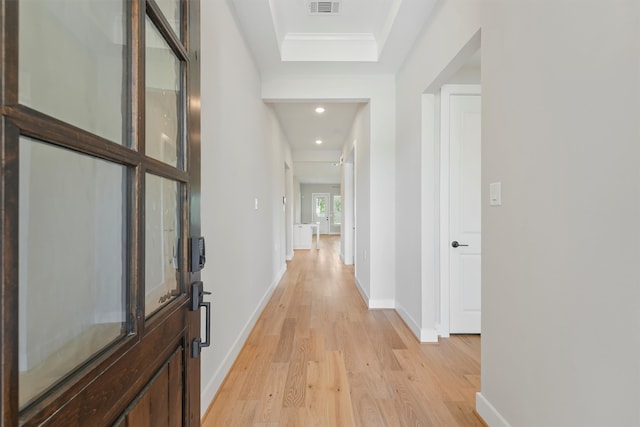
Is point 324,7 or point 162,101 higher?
point 324,7

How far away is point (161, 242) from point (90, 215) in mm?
268

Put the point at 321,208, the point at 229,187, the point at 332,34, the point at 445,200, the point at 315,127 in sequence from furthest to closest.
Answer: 1. the point at 321,208
2. the point at 315,127
3. the point at 332,34
4. the point at 445,200
5. the point at 229,187

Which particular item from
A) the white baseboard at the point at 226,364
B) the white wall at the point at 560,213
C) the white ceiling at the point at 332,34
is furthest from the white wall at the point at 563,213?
the white baseboard at the point at 226,364

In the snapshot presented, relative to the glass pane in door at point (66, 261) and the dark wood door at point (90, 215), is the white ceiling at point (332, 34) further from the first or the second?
the glass pane in door at point (66, 261)

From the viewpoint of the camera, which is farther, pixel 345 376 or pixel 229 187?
pixel 229 187

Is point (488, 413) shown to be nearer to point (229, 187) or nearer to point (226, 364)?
point (226, 364)

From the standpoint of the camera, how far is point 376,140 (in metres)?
3.34

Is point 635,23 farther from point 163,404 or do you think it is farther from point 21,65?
point 163,404

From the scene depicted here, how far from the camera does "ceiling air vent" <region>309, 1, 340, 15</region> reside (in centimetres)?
246

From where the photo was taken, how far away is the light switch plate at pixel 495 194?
146 centimetres

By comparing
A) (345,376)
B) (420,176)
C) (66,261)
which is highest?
(420,176)

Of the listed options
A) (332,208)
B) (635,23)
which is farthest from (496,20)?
(332,208)

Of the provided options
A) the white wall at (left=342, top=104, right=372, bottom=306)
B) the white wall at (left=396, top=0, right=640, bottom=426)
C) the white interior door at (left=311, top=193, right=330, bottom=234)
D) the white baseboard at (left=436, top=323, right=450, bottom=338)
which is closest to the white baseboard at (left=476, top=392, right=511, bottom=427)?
the white wall at (left=396, top=0, right=640, bottom=426)

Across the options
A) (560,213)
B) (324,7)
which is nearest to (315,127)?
(324,7)
